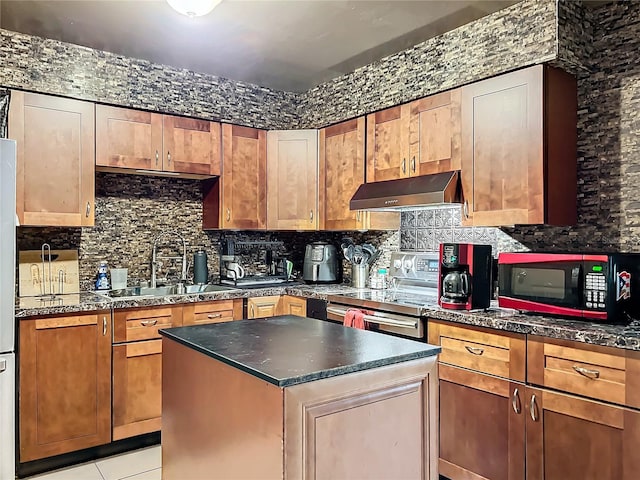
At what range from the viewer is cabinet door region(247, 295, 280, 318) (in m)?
3.56

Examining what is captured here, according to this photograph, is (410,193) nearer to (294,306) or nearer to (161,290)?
(294,306)

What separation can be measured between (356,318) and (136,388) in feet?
4.67

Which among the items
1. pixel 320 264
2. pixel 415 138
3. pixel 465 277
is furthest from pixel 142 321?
pixel 415 138

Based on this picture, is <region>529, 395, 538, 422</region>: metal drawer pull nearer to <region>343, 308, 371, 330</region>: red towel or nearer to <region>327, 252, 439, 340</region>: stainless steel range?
<region>327, 252, 439, 340</region>: stainless steel range

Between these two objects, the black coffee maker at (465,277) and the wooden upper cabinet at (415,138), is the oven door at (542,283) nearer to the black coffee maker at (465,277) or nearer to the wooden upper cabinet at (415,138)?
the black coffee maker at (465,277)

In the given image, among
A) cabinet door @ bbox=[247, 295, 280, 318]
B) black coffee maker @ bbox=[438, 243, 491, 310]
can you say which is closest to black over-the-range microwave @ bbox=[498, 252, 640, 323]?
black coffee maker @ bbox=[438, 243, 491, 310]

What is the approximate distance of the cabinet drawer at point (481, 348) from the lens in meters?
2.27

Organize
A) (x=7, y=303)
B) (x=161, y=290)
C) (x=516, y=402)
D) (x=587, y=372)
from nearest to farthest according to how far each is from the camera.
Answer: (x=587, y=372) < (x=516, y=402) < (x=7, y=303) < (x=161, y=290)

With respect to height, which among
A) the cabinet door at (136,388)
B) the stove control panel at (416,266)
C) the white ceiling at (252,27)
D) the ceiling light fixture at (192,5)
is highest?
the white ceiling at (252,27)

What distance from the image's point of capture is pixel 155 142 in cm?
346

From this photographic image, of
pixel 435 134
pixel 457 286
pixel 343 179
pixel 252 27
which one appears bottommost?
pixel 457 286

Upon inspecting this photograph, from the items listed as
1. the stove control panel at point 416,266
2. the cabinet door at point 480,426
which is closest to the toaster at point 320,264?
the stove control panel at point 416,266

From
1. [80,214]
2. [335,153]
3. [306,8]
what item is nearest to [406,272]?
[335,153]

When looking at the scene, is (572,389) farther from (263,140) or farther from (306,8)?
→ (263,140)
